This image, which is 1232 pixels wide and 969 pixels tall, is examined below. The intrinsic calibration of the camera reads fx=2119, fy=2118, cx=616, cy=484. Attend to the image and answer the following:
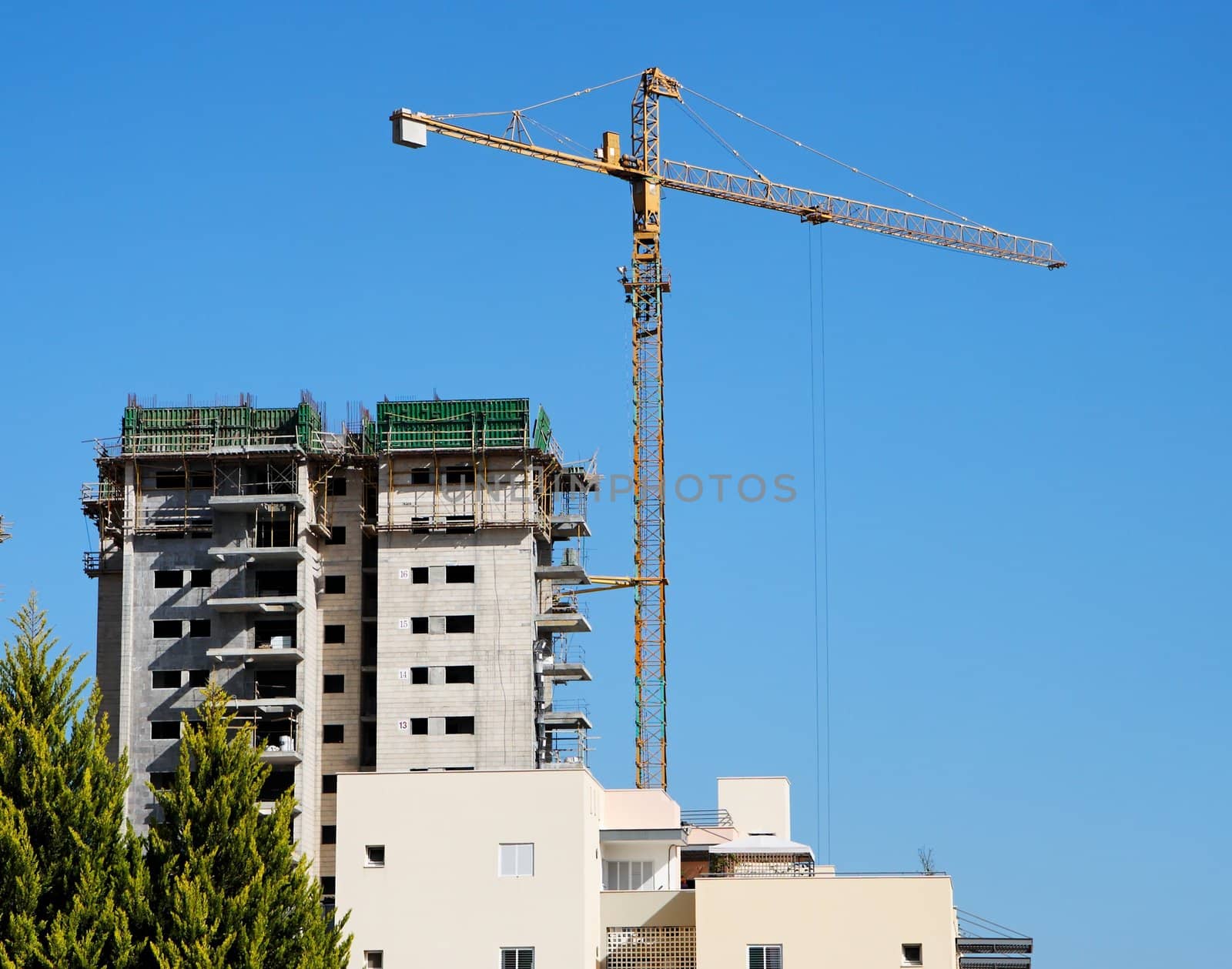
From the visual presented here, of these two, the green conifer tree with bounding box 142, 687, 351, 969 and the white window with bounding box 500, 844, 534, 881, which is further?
the white window with bounding box 500, 844, 534, 881

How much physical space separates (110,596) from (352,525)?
14851 mm

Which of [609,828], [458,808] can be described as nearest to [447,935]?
[458,808]

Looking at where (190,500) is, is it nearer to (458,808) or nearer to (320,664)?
(320,664)

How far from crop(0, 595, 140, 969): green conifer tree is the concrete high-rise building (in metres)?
48.2

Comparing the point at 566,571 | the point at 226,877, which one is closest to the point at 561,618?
the point at 566,571

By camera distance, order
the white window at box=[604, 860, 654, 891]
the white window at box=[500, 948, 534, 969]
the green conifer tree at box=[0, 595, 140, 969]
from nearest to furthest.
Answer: the green conifer tree at box=[0, 595, 140, 969], the white window at box=[500, 948, 534, 969], the white window at box=[604, 860, 654, 891]

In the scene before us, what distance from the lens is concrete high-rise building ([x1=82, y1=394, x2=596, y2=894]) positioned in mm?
113125

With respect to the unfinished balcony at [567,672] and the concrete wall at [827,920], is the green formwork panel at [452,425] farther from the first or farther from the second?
the concrete wall at [827,920]

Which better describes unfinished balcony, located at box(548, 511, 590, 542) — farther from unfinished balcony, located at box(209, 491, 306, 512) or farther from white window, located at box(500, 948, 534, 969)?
white window, located at box(500, 948, 534, 969)

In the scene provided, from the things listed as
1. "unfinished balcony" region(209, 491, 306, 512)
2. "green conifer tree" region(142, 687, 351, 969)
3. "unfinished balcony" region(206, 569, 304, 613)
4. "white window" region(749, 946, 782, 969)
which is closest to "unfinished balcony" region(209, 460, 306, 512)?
"unfinished balcony" region(209, 491, 306, 512)

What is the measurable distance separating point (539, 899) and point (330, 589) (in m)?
47.5

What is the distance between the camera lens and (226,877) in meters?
61.9

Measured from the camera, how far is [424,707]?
371ft

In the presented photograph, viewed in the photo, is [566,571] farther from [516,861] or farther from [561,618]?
[516,861]
